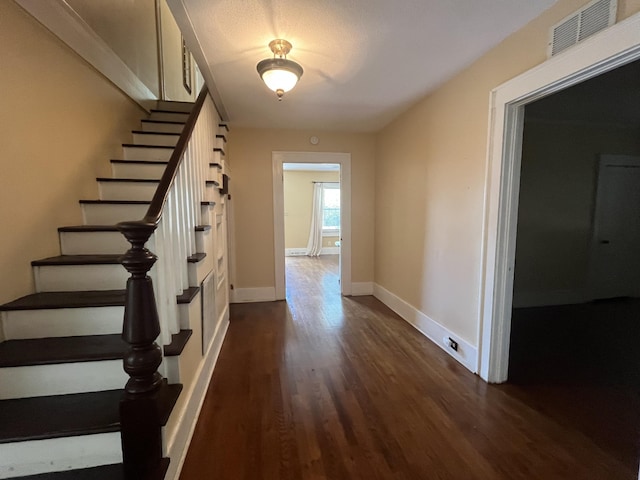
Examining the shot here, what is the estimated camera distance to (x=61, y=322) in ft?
5.08

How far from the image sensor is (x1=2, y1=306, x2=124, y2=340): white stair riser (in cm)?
151

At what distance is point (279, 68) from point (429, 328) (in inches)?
108

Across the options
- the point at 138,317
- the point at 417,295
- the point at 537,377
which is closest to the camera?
the point at 138,317

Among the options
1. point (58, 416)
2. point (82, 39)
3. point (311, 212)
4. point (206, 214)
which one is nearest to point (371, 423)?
point (58, 416)

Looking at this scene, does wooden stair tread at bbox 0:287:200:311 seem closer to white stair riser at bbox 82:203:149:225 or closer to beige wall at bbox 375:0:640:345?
white stair riser at bbox 82:203:149:225

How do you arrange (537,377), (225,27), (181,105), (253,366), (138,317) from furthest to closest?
(181,105), (253,366), (537,377), (225,27), (138,317)

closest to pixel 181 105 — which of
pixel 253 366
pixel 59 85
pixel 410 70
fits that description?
pixel 59 85

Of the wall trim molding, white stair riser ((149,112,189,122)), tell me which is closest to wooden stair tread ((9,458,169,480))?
the wall trim molding

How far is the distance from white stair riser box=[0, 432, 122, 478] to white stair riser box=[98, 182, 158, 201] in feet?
5.70

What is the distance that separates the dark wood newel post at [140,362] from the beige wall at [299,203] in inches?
288

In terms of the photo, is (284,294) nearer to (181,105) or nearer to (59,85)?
(181,105)

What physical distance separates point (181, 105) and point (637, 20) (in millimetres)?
4120

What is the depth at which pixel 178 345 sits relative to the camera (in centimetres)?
158

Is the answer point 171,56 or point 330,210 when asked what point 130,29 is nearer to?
point 171,56
